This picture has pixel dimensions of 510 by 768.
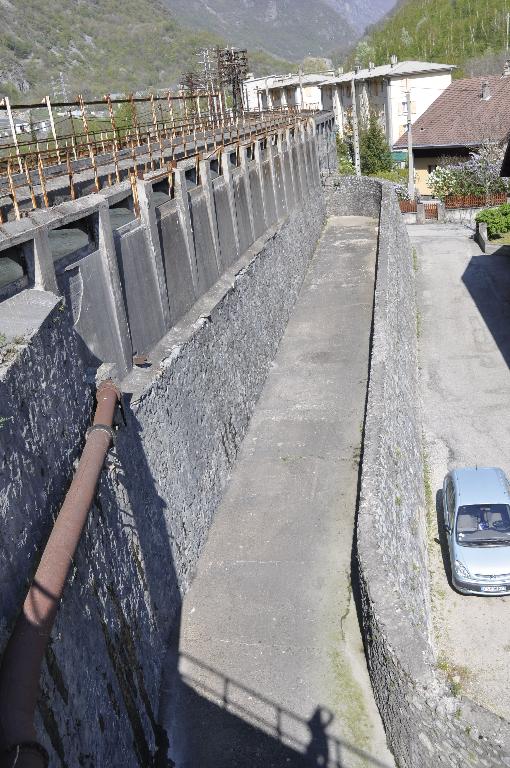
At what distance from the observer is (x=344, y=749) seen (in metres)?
8.41

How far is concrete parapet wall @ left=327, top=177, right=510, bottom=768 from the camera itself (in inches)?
290

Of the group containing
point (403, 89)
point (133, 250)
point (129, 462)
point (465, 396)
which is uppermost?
point (403, 89)

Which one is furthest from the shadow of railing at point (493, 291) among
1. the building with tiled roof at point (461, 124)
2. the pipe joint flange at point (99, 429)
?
the pipe joint flange at point (99, 429)

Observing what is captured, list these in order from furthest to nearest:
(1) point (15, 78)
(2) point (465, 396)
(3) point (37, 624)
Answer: (1) point (15, 78)
(2) point (465, 396)
(3) point (37, 624)

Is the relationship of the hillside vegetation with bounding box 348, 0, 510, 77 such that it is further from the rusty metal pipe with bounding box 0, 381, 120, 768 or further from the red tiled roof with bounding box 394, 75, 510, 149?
the rusty metal pipe with bounding box 0, 381, 120, 768

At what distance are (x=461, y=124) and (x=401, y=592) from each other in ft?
139

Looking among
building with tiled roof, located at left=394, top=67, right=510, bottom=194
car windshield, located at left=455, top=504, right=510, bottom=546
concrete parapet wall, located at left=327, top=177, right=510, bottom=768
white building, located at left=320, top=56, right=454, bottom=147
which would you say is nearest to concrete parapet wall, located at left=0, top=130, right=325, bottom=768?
concrete parapet wall, located at left=327, top=177, right=510, bottom=768

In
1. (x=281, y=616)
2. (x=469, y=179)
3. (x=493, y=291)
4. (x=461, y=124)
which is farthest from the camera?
(x=461, y=124)

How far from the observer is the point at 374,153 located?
46906 millimetres

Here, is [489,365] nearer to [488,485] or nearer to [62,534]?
[488,485]

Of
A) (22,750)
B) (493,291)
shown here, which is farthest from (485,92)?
(22,750)

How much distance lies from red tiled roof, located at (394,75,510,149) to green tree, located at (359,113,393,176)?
188 centimetres

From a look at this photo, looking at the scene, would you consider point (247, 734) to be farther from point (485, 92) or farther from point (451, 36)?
point (451, 36)

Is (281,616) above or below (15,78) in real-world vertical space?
below
